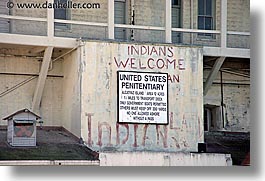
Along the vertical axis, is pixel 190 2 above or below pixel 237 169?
above

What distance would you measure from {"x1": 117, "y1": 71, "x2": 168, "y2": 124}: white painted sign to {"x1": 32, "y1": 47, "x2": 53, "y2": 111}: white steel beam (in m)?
1.44

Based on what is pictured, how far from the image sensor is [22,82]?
634 inches

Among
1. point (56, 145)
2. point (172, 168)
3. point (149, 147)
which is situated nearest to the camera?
point (172, 168)

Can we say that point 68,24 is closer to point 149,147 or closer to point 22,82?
point 22,82

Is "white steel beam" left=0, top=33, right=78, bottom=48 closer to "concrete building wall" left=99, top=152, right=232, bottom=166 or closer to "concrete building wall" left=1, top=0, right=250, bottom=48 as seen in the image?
"concrete building wall" left=1, top=0, right=250, bottom=48

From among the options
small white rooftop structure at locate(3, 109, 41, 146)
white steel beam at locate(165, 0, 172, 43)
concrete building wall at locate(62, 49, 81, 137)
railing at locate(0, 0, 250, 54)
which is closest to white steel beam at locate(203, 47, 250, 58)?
railing at locate(0, 0, 250, 54)

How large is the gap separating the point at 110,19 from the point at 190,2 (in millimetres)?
2404

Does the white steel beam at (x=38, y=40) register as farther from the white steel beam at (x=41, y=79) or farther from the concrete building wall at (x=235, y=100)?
the concrete building wall at (x=235, y=100)

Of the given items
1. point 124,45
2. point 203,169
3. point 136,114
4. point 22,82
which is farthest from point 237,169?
point 22,82

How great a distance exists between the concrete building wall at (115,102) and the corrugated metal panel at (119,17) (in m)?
1.24

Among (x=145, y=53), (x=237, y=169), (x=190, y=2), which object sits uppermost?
(x=190, y=2)

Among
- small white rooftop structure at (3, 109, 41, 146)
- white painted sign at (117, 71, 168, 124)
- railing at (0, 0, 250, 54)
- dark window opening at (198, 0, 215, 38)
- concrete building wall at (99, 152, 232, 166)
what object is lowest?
concrete building wall at (99, 152, 232, 166)

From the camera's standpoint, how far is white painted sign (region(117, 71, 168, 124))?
15.5m

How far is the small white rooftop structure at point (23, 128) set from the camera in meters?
14.3
